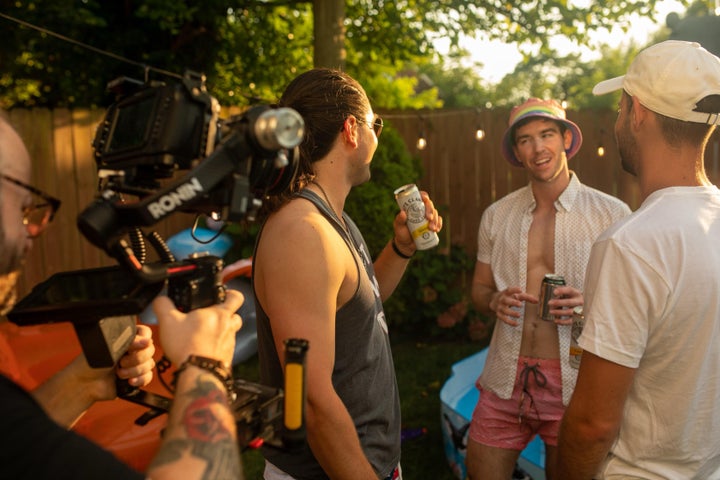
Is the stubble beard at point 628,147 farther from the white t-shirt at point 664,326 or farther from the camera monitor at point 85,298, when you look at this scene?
the camera monitor at point 85,298

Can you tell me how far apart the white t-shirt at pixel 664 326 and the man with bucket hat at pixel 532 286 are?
3.15 ft

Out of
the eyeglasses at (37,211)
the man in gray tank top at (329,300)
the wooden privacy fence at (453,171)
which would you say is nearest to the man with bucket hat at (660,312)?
the man in gray tank top at (329,300)

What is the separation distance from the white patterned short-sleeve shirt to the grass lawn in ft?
3.73

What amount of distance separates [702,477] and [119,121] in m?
1.96

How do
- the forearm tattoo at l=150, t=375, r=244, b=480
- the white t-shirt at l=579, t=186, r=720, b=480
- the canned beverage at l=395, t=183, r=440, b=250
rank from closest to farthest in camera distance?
1. the forearm tattoo at l=150, t=375, r=244, b=480
2. the white t-shirt at l=579, t=186, r=720, b=480
3. the canned beverage at l=395, t=183, r=440, b=250

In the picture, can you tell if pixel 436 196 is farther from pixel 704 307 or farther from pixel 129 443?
pixel 704 307

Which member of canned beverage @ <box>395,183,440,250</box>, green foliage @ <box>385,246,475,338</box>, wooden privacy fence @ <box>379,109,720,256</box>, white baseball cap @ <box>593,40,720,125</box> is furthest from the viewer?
wooden privacy fence @ <box>379,109,720,256</box>

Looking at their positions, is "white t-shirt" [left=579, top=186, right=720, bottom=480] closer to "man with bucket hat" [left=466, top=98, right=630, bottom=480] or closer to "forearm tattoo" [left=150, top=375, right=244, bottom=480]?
"man with bucket hat" [left=466, top=98, right=630, bottom=480]

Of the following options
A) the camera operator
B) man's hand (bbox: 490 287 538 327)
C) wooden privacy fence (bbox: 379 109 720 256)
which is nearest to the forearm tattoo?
the camera operator

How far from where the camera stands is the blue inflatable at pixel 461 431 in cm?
338

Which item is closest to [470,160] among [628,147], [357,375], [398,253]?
[398,253]

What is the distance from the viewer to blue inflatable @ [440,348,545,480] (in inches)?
133

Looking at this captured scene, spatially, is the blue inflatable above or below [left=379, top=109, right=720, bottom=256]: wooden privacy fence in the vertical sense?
below

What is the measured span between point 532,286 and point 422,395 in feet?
7.54
